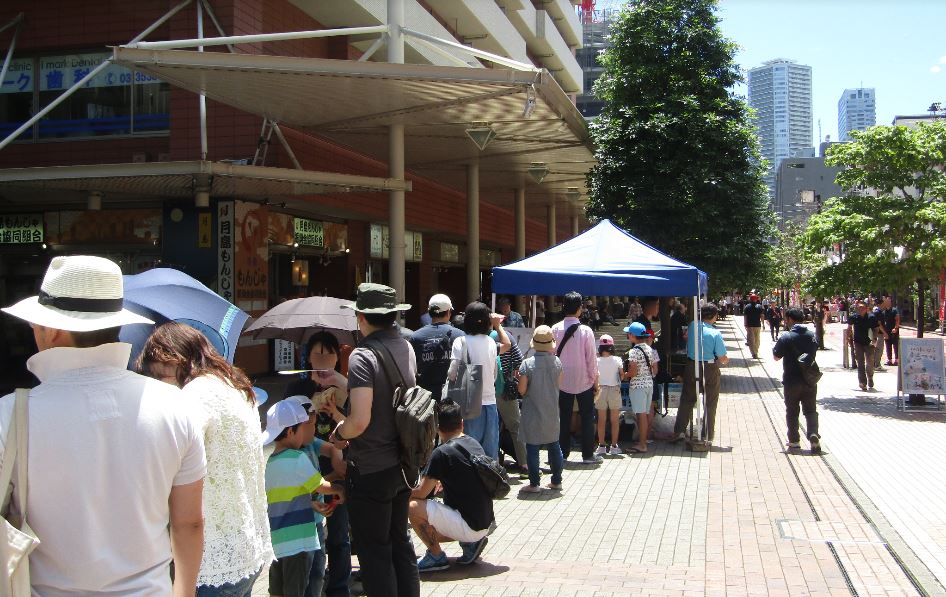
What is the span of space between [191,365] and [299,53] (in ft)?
53.9

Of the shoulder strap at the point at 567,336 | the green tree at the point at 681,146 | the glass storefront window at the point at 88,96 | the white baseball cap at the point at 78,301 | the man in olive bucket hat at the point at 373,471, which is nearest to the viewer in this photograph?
the white baseball cap at the point at 78,301

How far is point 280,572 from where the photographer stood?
489 centimetres

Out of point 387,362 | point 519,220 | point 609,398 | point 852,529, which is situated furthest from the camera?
point 519,220

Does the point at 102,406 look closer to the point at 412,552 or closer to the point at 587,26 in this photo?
the point at 412,552

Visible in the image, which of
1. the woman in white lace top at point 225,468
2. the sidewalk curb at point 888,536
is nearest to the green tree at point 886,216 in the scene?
the sidewalk curb at point 888,536

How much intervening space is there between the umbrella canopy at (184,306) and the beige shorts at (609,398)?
241 inches

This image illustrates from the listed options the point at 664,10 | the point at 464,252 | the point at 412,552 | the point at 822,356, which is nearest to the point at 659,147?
the point at 664,10

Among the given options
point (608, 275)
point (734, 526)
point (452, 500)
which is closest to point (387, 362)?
point (452, 500)

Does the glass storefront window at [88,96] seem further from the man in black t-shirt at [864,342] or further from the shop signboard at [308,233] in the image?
the man in black t-shirt at [864,342]

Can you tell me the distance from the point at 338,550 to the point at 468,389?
291 cm

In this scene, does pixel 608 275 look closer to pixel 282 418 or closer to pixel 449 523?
pixel 449 523

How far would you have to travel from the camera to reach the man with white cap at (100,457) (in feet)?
8.20

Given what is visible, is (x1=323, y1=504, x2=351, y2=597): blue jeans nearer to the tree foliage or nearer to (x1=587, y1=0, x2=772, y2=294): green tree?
the tree foliage

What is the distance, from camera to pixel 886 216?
50.9 feet
